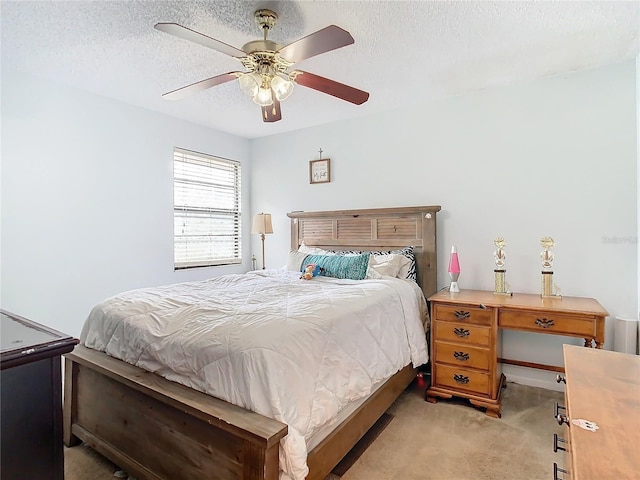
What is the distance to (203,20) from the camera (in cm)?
203

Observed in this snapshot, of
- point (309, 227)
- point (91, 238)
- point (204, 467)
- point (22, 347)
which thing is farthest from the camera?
point (309, 227)

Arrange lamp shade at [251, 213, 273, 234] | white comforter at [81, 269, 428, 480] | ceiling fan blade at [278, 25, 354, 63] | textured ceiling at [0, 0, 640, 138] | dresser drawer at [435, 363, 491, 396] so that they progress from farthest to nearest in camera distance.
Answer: lamp shade at [251, 213, 273, 234]
dresser drawer at [435, 363, 491, 396]
textured ceiling at [0, 0, 640, 138]
ceiling fan blade at [278, 25, 354, 63]
white comforter at [81, 269, 428, 480]

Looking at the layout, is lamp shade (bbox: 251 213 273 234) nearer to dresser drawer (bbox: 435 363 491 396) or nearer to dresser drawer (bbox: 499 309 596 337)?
dresser drawer (bbox: 435 363 491 396)

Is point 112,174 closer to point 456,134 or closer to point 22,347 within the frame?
point 22,347

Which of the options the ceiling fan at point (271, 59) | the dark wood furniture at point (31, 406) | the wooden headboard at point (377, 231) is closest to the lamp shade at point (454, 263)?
the wooden headboard at point (377, 231)

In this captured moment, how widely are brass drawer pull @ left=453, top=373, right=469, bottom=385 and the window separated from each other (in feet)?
9.37

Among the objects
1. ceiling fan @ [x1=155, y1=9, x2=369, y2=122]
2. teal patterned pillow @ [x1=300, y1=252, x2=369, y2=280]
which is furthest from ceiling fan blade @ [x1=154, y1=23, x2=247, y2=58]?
teal patterned pillow @ [x1=300, y1=252, x2=369, y2=280]

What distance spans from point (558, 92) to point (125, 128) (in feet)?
12.3

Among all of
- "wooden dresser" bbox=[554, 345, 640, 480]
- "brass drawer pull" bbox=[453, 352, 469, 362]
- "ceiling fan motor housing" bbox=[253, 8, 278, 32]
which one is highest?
"ceiling fan motor housing" bbox=[253, 8, 278, 32]

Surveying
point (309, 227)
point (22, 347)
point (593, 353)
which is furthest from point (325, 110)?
point (22, 347)

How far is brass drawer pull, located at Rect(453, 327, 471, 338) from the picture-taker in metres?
2.49

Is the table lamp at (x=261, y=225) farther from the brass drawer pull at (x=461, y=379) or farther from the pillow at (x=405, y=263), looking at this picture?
the brass drawer pull at (x=461, y=379)

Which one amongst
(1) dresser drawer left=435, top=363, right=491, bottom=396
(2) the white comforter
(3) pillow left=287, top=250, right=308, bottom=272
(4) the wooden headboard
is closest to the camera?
(2) the white comforter

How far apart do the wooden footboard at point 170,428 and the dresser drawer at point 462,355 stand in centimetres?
65
